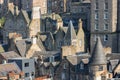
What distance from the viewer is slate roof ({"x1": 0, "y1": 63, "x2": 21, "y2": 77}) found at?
93.2 meters

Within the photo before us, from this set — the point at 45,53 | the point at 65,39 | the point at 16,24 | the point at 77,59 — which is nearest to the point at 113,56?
the point at 77,59

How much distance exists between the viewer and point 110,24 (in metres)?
109

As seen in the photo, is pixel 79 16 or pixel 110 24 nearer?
pixel 110 24

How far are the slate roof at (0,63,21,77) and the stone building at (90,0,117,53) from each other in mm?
16505

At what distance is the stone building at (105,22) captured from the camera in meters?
109

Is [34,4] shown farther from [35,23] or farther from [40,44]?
[40,44]

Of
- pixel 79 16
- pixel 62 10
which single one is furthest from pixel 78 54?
pixel 62 10

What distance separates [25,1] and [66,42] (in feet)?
85.9

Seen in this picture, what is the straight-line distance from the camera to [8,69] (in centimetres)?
9462

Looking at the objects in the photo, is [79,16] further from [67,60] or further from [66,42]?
[67,60]

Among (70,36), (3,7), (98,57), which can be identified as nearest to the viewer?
(98,57)

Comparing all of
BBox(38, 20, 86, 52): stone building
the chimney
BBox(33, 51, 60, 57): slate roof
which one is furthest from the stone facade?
BBox(33, 51, 60, 57): slate roof

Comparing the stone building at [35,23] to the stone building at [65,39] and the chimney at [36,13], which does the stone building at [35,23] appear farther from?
the stone building at [65,39]

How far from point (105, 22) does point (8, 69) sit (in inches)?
794
